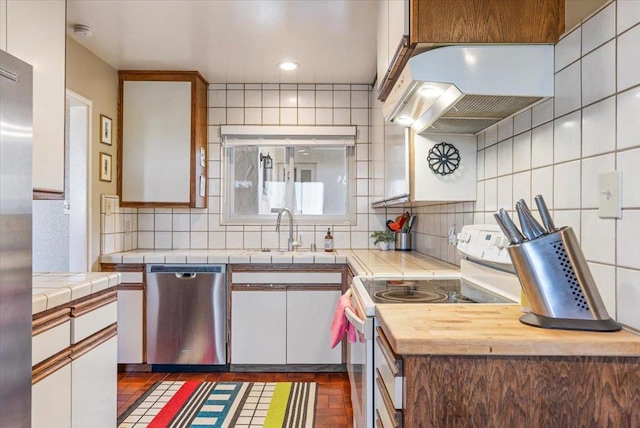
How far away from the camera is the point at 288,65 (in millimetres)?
3057

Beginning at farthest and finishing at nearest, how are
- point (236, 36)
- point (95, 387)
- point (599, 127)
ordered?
point (236, 36)
point (95, 387)
point (599, 127)

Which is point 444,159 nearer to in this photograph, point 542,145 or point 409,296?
point 542,145

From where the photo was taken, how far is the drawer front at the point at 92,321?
5.28 feet

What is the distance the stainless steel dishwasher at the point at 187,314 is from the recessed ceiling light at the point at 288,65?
150cm

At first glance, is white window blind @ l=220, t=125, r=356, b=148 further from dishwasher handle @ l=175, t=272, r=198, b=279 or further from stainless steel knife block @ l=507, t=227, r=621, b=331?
stainless steel knife block @ l=507, t=227, r=621, b=331

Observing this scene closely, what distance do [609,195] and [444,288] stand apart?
765 mm

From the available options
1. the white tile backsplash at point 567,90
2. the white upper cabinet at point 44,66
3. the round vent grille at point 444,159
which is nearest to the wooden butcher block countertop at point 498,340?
the white tile backsplash at point 567,90

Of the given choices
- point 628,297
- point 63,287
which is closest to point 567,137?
point 628,297

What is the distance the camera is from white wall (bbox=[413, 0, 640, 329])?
1.00m

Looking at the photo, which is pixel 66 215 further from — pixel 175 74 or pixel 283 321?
pixel 283 321

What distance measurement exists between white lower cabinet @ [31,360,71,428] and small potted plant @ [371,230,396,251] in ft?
7.58

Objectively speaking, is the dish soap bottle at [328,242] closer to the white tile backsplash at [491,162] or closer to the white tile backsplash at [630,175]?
the white tile backsplash at [491,162]

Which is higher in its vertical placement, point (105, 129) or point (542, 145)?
point (105, 129)

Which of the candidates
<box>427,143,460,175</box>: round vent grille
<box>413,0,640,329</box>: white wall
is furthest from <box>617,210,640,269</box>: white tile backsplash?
<box>427,143,460,175</box>: round vent grille
